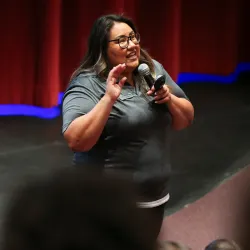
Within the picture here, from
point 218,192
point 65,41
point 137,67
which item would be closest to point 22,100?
point 65,41

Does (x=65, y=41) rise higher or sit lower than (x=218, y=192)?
higher

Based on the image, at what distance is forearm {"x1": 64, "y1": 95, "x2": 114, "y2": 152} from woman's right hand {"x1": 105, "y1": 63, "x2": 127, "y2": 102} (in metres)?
0.01

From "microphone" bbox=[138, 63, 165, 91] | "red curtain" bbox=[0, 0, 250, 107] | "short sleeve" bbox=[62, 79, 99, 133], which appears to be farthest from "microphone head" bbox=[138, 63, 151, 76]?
"red curtain" bbox=[0, 0, 250, 107]

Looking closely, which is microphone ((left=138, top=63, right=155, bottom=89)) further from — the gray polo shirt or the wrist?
the wrist

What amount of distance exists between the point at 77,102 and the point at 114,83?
4.5 inches

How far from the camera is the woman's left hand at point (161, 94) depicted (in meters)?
1.36

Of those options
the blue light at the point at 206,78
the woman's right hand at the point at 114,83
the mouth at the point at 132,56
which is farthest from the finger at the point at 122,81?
the blue light at the point at 206,78

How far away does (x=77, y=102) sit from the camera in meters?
1.37

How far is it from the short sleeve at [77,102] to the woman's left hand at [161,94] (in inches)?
5.9

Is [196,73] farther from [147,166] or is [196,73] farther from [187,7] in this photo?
[147,166]

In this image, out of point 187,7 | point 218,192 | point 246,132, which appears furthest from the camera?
point 187,7

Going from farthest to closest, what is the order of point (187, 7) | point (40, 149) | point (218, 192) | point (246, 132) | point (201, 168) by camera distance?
point (187, 7) < point (246, 132) < point (40, 149) < point (201, 168) < point (218, 192)

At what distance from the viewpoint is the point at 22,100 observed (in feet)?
12.7

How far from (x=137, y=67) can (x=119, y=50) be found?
0.24 feet
